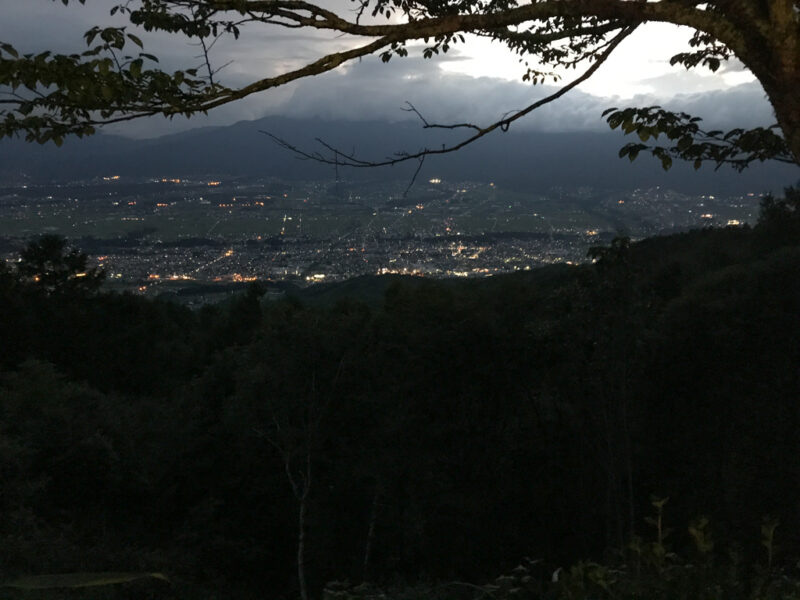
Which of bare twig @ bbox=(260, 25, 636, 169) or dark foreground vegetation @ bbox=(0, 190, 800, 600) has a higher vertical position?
bare twig @ bbox=(260, 25, 636, 169)

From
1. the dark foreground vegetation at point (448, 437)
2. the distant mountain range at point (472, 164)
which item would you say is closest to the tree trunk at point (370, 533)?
the dark foreground vegetation at point (448, 437)

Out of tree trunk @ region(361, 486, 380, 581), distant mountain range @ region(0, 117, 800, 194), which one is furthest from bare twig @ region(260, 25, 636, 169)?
distant mountain range @ region(0, 117, 800, 194)

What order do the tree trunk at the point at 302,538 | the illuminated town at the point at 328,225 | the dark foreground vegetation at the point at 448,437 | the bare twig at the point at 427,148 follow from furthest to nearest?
the illuminated town at the point at 328,225 < the tree trunk at the point at 302,538 < the dark foreground vegetation at the point at 448,437 < the bare twig at the point at 427,148

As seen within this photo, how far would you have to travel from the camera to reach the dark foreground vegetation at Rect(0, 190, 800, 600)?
10703mm

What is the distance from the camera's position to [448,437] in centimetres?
1277

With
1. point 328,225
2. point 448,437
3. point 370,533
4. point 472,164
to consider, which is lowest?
point 370,533

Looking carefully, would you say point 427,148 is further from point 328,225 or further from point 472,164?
point 472,164

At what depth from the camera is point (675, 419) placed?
44.8 ft

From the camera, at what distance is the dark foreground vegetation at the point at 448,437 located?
421 inches

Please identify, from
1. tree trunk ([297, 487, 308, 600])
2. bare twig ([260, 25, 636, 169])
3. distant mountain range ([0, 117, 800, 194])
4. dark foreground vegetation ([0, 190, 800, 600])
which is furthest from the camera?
distant mountain range ([0, 117, 800, 194])

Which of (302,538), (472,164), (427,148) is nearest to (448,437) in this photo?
(302,538)

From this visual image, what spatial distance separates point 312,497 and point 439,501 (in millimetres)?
2759

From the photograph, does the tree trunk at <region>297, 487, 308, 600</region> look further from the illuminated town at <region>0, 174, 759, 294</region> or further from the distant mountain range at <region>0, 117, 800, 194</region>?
the distant mountain range at <region>0, 117, 800, 194</region>

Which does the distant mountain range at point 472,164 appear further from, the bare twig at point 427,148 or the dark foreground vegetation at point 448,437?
the bare twig at point 427,148
